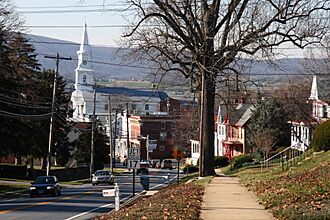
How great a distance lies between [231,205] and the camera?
19.7 m

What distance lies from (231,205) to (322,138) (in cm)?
1900

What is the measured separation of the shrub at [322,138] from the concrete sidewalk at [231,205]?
434 inches

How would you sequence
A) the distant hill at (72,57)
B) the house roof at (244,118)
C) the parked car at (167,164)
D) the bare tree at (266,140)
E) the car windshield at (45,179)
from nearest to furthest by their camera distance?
the car windshield at (45,179), the bare tree at (266,140), the house roof at (244,118), the distant hill at (72,57), the parked car at (167,164)

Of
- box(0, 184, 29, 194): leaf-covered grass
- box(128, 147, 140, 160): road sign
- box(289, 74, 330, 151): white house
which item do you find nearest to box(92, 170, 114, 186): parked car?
box(0, 184, 29, 194): leaf-covered grass

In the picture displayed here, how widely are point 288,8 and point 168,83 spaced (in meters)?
8.20

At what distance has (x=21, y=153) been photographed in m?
63.3

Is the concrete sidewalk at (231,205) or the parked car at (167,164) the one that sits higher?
the parked car at (167,164)

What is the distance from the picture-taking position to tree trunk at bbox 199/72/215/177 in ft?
113

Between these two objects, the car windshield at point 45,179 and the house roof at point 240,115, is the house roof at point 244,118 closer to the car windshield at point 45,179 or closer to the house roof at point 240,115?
the house roof at point 240,115

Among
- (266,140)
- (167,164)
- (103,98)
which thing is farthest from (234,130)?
(103,98)

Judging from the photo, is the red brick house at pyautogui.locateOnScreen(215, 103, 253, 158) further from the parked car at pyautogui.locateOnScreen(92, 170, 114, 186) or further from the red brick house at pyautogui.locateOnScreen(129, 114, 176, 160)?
the parked car at pyautogui.locateOnScreen(92, 170, 114, 186)

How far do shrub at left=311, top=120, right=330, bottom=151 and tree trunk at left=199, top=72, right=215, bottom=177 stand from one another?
20.6ft

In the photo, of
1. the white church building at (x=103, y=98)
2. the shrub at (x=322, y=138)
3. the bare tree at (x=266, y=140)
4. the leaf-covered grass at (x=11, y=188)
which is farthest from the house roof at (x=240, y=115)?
the shrub at (x=322, y=138)

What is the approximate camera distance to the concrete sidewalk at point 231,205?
16.8m
